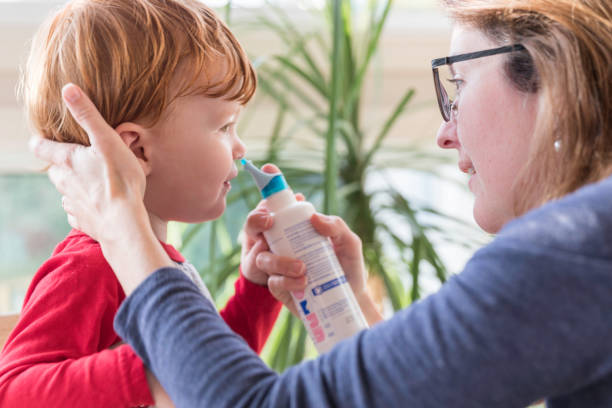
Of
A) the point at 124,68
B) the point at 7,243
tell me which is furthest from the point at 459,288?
the point at 7,243

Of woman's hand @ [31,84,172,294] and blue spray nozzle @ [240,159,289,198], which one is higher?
woman's hand @ [31,84,172,294]

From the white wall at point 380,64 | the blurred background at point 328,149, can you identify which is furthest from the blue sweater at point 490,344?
the white wall at point 380,64

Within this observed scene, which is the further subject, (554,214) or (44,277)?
(44,277)

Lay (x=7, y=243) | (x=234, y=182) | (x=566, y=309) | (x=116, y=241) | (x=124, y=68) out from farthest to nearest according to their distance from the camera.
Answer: (x=7, y=243)
(x=234, y=182)
(x=124, y=68)
(x=116, y=241)
(x=566, y=309)

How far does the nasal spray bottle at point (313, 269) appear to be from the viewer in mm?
726

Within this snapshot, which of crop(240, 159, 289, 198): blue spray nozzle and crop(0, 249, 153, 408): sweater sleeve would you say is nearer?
crop(0, 249, 153, 408): sweater sleeve

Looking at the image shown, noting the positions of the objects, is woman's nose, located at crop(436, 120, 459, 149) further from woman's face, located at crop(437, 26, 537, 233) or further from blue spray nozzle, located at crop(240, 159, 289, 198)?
blue spray nozzle, located at crop(240, 159, 289, 198)

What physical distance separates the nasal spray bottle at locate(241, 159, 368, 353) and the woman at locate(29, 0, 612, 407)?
4 cm

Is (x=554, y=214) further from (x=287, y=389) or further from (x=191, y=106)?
(x=191, y=106)

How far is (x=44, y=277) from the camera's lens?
2.44 ft

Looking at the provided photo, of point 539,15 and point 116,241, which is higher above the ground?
point 539,15

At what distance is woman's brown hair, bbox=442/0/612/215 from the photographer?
644mm

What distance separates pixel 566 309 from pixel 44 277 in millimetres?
557

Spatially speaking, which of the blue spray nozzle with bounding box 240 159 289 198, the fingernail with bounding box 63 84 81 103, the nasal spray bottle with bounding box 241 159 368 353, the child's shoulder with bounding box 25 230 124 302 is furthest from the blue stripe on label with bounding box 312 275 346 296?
the fingernail with bounding box 63 84 81 103
